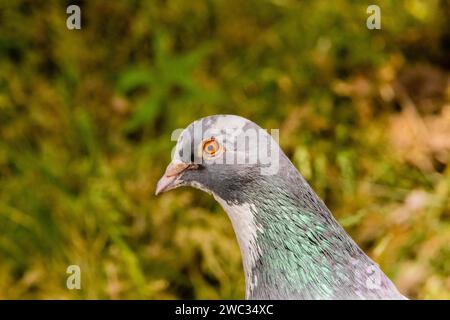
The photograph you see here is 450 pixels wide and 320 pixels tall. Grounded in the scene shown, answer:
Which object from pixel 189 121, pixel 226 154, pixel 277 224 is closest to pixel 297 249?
pixel 277 224

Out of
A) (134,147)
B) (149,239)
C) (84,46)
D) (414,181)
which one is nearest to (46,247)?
(149,239)

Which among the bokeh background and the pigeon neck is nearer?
the pigeon neck

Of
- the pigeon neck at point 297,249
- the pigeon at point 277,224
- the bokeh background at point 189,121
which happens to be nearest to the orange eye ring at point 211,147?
the pigeon at point 277,224

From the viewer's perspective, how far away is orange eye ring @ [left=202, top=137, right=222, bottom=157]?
5.70 feet

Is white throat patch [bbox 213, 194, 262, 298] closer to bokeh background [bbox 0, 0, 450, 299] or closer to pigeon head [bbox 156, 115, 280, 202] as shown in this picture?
pigeon head [bbox 156, 115, 280, 202]

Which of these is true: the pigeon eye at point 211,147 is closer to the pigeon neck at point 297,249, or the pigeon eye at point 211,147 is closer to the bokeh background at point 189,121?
the pigeon neck at point 297,249

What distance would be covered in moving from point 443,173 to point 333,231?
143cm

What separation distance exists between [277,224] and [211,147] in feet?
0.64

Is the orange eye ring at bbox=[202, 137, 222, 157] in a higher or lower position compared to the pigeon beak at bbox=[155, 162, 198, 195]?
higher

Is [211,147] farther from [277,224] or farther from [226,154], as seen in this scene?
[277,224]

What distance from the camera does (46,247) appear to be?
306 centimetres

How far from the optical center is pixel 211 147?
5.75 feet

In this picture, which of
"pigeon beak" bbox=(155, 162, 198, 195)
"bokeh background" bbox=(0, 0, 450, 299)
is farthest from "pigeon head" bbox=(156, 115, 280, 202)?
"bokeh background" bbox=(0, 0, 450, 299)

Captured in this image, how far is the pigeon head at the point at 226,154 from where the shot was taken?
1.72m
